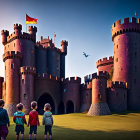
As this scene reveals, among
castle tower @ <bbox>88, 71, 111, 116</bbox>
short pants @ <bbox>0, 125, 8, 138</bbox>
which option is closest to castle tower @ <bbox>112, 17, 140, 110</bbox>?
castle tower @ <bbox>88, 71, 111, 116</bbox>

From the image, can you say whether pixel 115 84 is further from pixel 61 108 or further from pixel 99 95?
pixel 61 108

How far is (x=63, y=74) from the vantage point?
2371 inches

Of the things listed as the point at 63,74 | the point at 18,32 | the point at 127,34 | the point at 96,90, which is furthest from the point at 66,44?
the point at 96,90

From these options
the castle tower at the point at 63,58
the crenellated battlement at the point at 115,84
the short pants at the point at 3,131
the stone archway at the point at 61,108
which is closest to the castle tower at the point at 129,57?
the crenellated battlement at the point at 115,84

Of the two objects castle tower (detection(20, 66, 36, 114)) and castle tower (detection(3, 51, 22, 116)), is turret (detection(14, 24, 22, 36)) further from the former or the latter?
castle tower (detection(20, 66, 36, 114))

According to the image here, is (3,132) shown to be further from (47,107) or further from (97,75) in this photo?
(97,75)

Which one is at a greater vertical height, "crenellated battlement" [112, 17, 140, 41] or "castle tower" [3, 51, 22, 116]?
"crenellated battlement" [112, 17, 140, 41]

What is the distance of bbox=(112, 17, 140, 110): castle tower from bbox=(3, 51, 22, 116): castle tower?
2153cm

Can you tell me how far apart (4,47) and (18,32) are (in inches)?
305

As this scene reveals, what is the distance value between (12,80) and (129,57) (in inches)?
980

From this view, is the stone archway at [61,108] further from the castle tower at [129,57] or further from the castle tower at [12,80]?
the castle tower at [129,57]

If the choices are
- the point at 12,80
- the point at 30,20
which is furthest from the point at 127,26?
the point at 12,80

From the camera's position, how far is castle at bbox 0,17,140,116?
36250 millimetres

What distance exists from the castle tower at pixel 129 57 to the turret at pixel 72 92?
353 inches
